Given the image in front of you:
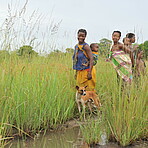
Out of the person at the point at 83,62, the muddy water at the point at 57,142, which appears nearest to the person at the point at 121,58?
the person at the point at 83,62

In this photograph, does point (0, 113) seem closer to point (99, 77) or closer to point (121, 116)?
point (121, 116)

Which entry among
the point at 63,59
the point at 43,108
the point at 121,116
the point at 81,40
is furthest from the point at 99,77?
the point at 121,116

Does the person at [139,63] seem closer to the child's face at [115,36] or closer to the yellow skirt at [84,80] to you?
the child's face at [115,36]

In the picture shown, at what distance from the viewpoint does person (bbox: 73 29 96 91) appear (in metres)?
3.94

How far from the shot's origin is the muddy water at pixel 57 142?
109 inches

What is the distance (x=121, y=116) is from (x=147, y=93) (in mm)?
515

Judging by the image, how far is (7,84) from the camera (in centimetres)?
285

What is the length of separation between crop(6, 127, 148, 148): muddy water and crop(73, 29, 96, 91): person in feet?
3.68

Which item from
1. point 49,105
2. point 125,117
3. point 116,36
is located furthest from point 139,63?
point 49,105

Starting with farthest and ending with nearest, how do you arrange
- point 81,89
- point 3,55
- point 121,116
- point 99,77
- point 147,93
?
point 99,77 < point 81,89 < point 3,55 < point 147,93 < point 121,116

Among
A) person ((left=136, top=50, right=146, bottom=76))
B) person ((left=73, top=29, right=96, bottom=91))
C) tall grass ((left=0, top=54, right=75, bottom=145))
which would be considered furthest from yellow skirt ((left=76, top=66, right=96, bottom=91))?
person ((left=136, top=50, right=146, bottom=76))

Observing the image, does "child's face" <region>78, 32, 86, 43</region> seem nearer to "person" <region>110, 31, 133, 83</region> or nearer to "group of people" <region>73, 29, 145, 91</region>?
"group of people" <region>73, 29, 145, 91</region>

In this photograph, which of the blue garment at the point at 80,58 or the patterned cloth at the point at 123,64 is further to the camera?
the blue garment at the point at 80,58

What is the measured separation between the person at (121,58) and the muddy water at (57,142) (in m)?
1.35
